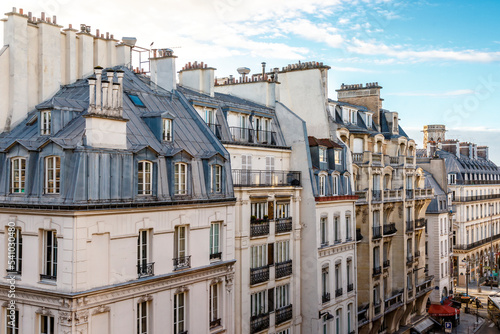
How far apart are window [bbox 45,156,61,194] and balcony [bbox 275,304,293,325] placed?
55.2 feet

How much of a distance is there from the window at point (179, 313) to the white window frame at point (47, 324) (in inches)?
229

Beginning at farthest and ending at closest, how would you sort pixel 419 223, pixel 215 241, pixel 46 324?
pixel 419 223 < pixel 215 241 < pixel 46 324

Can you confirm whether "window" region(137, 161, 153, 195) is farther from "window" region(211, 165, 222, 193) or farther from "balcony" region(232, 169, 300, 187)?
"balcony" region(232, 169, 300, 187)

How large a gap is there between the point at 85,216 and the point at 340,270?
23.3 meters

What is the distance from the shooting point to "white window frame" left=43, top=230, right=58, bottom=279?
859 inches

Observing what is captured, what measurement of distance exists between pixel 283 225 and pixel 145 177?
1280cm

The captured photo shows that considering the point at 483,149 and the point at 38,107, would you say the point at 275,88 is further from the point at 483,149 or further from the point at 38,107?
the point at 483,149

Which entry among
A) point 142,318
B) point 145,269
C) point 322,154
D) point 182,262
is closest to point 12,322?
point 142,318

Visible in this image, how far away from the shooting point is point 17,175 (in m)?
23.2

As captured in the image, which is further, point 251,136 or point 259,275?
point 251,136

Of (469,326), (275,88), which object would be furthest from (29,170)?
(469,326)

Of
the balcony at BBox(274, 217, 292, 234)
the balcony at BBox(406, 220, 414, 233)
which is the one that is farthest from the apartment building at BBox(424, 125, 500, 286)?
the balcony at BBox(274, 217, 292, 234)

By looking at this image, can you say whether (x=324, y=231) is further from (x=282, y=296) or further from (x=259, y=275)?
(x=259, y=275)

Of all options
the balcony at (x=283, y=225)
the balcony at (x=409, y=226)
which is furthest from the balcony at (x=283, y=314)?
the balcony at (x=409, y=226)
